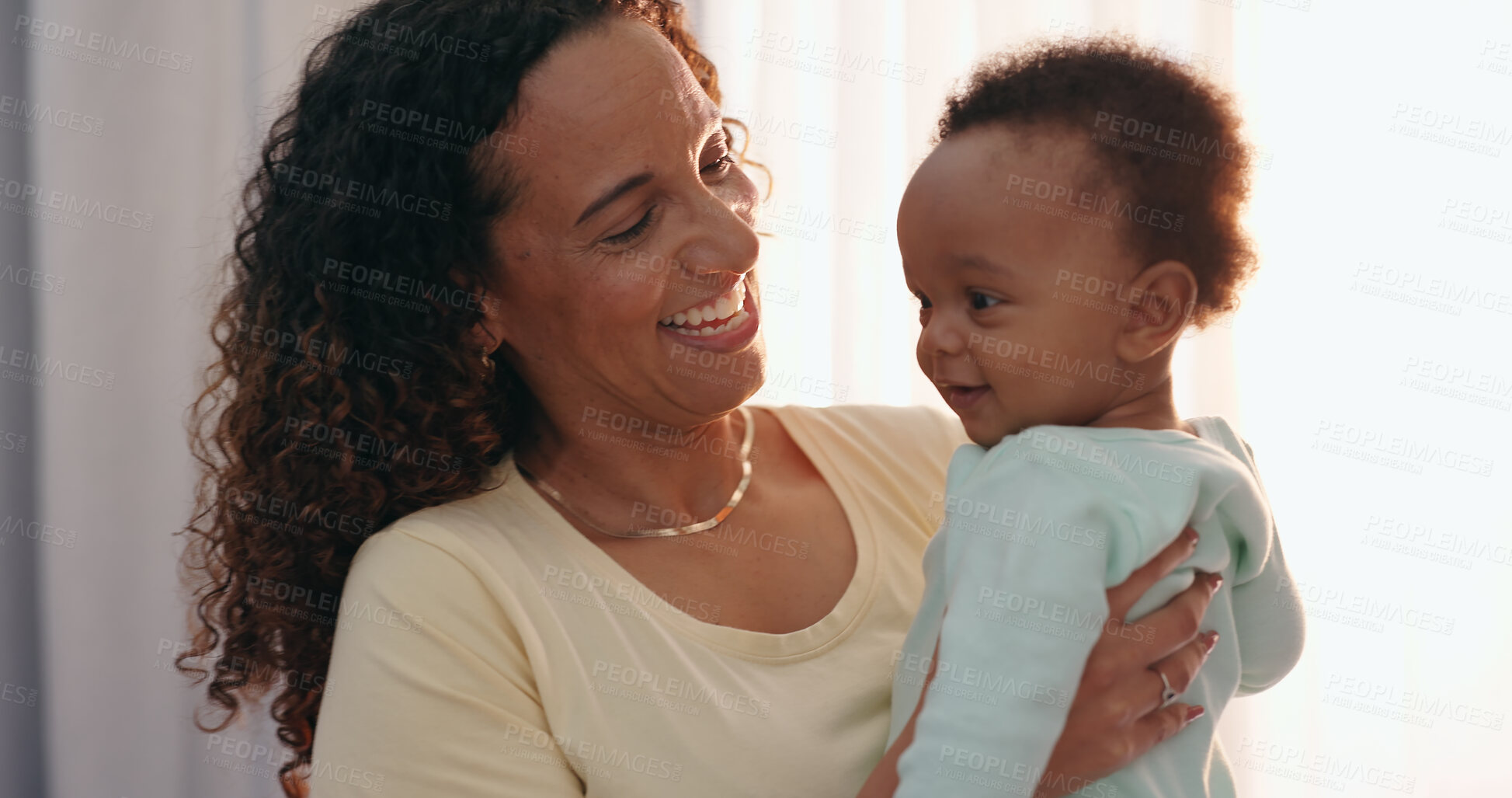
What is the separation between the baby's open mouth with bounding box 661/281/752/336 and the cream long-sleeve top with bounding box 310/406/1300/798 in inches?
10.6

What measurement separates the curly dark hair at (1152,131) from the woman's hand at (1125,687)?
0.87 ft

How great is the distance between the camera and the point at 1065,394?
1.01 meters

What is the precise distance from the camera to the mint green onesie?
2.82 feet

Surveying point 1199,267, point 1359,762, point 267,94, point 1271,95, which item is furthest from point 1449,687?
point 267,94

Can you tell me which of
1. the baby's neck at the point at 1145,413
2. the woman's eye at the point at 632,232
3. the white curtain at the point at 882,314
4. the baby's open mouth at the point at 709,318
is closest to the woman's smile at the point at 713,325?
the baby's open mouth at the point at 709,318

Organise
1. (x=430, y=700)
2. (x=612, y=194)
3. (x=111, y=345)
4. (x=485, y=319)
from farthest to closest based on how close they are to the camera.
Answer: (x=111, y=345), (x=485, y=319), (x=612, y=194), (x=430, y=700)

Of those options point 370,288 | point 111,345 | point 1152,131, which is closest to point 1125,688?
point 1152,131

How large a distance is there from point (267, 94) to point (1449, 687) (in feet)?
9.35

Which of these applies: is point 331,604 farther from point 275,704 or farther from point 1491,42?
point 1491,42

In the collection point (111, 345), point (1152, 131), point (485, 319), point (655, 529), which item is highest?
point (1152, 131)

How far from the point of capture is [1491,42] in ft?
7.51

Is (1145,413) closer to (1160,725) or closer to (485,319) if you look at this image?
(1160,725)

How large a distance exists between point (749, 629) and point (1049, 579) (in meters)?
0.47

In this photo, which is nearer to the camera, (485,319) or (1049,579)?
(1049,579)
